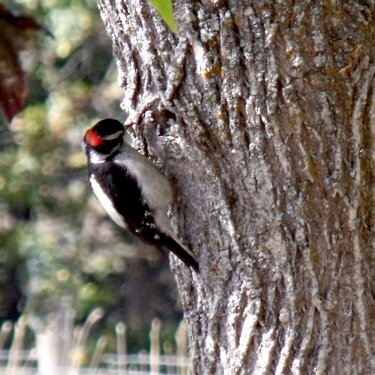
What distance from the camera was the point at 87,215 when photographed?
11.3m

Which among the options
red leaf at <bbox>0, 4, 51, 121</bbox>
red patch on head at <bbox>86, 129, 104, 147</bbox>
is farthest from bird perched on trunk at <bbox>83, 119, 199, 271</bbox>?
red leaf at <bbox>0, 4, 51, 121</bbox>

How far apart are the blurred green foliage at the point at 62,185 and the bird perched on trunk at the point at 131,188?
490 cm

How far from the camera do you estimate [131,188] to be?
4.01 metres

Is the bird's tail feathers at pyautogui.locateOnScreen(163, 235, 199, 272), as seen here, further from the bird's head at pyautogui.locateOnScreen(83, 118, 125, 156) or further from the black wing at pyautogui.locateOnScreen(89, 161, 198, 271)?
the bird's head at pyautogui.locateOnScreen(83, 118, 125, 156)

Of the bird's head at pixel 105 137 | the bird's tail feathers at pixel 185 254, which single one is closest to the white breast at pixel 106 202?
the bird's head at pixel 105 137

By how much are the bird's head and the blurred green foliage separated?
480cm

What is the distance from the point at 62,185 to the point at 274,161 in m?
8.08

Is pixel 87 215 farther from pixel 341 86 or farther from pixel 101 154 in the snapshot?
pixel 341 86

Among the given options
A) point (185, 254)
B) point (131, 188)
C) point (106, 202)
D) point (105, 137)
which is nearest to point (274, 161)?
point (185, 254)

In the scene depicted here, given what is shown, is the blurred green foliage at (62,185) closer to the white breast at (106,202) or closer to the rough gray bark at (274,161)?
the white breast at (106,202)

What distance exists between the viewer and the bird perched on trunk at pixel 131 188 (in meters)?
3.40

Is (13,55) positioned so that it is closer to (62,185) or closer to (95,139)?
(95,139)

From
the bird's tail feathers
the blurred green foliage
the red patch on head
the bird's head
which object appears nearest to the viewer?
the bird's tail feathers

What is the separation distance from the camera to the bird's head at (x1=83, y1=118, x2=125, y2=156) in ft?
13.8
